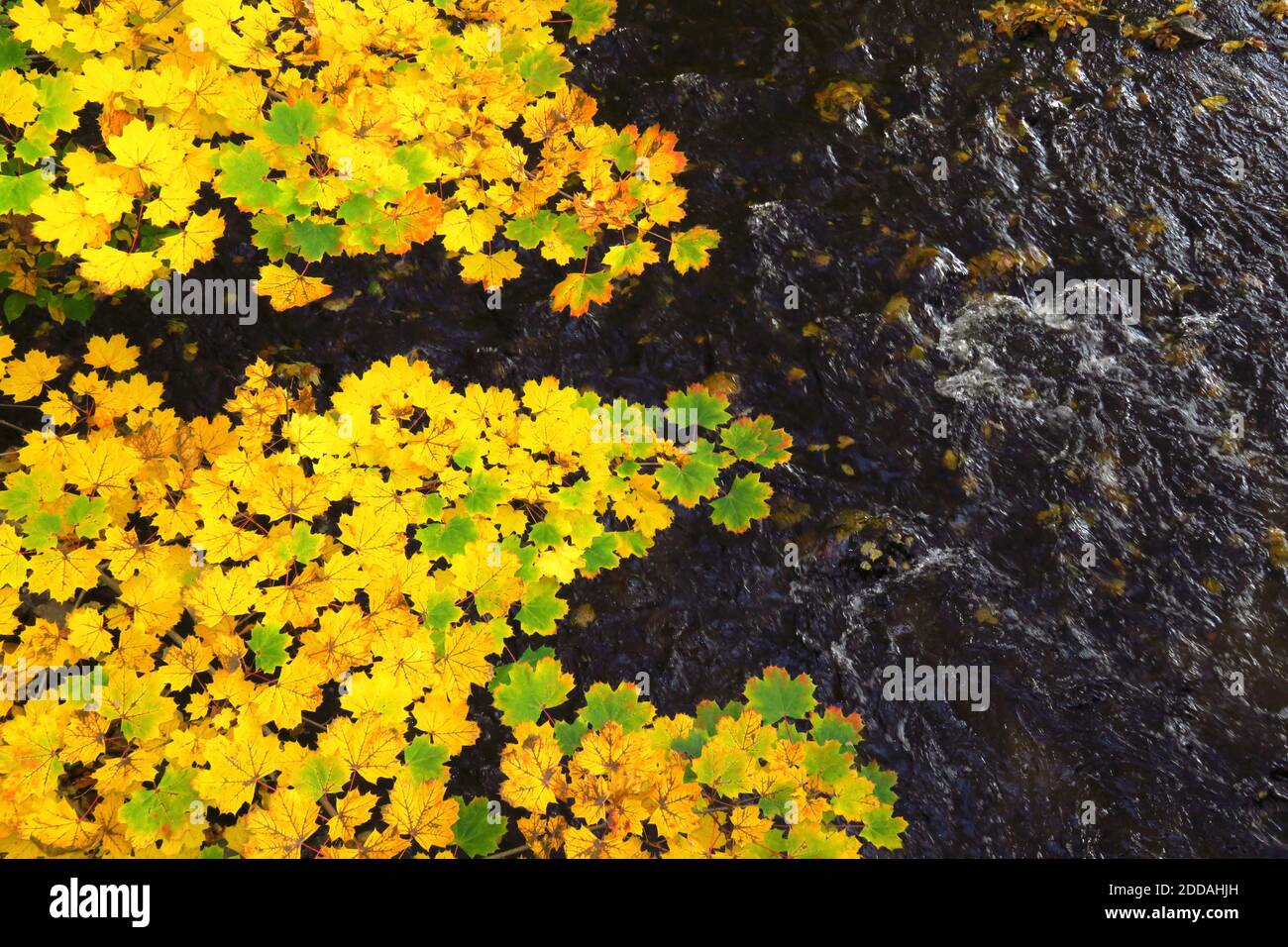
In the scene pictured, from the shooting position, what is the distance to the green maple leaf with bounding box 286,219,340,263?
138 inches

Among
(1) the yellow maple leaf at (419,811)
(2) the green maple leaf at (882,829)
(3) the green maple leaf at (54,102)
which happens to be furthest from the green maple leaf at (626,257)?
(2) the green maple leaf at (882,829)

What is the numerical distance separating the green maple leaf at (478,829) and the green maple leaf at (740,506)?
147 cm

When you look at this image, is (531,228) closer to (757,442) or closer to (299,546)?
(757,442)

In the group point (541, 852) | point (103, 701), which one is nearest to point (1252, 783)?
point (541, 852)

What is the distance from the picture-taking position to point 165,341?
4469 millimetres

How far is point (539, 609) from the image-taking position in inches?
133

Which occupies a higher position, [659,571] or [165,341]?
[165,341]

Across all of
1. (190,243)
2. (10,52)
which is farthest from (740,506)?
(10,52)

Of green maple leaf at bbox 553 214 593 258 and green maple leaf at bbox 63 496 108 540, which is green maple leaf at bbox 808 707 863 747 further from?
green maple leaf at bbox 63 496 108 540

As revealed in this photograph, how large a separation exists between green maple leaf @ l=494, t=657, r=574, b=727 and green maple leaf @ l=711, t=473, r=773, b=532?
103 centimetres

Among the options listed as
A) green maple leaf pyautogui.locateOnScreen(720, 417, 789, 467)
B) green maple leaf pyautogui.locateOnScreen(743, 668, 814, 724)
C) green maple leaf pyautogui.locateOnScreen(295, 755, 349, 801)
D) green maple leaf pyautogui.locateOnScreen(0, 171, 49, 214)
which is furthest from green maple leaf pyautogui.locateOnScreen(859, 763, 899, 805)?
green maple leaf pyautogui.locateOnScreen(0, 171, 49, 214)

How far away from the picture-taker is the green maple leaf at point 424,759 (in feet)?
9.73
